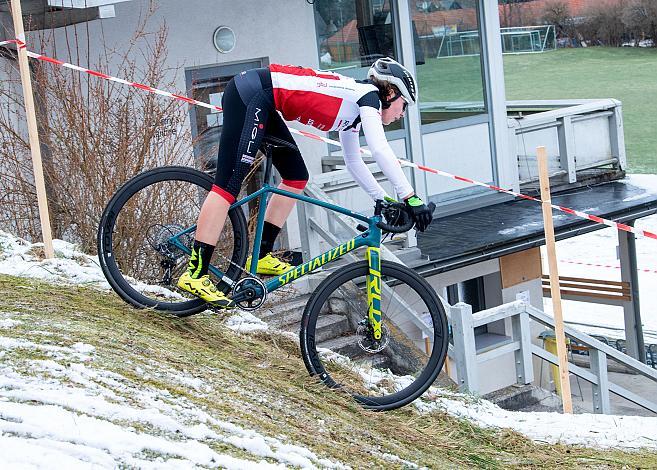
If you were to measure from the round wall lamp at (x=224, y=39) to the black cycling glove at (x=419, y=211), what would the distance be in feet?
26.2

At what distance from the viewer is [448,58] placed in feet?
50.3

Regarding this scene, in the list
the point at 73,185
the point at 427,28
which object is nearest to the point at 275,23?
the point at 427,28

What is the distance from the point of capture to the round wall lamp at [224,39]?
508 inches

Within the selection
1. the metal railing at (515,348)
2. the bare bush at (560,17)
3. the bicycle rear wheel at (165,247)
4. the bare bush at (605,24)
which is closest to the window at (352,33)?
the metal railing at (515,348)

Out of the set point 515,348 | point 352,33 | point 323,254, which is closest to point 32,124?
point 323,254

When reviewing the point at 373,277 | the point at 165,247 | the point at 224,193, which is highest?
the point at 224,193

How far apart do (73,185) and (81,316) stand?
14.6 ft

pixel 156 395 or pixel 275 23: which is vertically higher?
pixel 275 23

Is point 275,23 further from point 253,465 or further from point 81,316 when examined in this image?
point 253,465

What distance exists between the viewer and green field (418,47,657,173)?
53.4 m

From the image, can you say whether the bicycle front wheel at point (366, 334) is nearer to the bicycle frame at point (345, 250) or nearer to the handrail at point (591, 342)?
the bicycle frame at point (345, 250)

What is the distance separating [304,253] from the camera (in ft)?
34.2

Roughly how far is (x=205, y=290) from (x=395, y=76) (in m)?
1.48

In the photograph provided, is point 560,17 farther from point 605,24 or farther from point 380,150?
point 380,150
